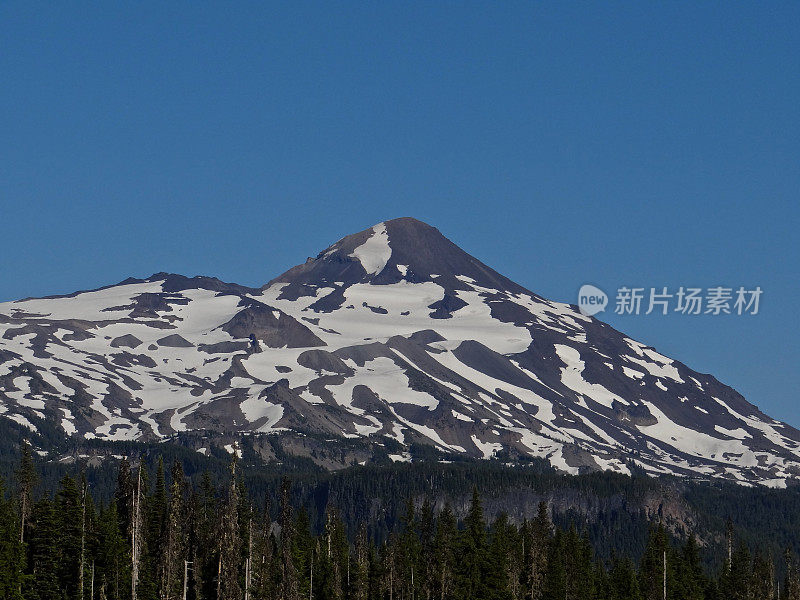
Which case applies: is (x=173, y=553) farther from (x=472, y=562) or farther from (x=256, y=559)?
(x=472, y=562)

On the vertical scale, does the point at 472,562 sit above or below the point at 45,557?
above

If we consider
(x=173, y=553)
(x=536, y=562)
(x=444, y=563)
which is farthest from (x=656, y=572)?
(x=173, y=553)

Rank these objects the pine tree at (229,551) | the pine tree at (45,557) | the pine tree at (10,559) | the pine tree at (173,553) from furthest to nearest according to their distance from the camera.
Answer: the pine tree at (173,553)
the pine tree at (45,557)
the pine tree at (10,559)
the pine tree at (229,551)

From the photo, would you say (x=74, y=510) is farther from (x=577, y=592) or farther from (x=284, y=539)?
(x=577, y=592)

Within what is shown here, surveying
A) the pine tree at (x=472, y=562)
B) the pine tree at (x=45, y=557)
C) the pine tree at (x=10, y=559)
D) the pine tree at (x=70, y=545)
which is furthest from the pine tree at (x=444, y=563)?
the pine tree at (x=10, y=559)

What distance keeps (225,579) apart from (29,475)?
3408 cm

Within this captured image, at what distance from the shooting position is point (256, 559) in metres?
125

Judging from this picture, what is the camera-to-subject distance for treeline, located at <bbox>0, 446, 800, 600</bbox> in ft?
373

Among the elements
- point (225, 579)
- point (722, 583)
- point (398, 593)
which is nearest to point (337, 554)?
point (398, 593)

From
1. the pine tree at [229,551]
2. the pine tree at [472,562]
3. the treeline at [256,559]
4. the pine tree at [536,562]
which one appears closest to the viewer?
the pine tree at [229,551]

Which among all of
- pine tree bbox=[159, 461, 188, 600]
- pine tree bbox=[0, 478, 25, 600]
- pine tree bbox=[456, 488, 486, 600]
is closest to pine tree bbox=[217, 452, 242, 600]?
pine tree bbox=[159, 461, 188, 600]

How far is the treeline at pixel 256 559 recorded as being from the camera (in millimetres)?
113688

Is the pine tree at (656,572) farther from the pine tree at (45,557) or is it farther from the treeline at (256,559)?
the pine tree at (45,557)

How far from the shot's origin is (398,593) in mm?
151125
